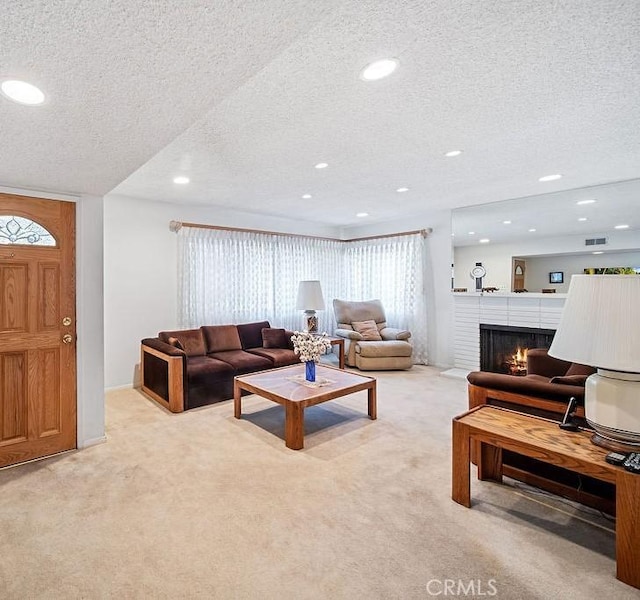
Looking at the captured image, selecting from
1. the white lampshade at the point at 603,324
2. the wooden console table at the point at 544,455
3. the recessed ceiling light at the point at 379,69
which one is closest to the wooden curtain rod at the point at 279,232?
the recessed ceiling light at the point at 379,69

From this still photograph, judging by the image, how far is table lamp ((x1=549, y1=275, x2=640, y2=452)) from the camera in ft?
5.02

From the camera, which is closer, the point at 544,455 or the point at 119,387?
the point at 544,455

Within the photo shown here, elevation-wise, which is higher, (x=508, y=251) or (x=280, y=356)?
(x=508, y=251)

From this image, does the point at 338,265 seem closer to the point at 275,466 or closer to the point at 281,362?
the point at 281,362

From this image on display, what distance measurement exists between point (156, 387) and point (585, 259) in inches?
202

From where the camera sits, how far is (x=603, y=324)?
1588 millimetres

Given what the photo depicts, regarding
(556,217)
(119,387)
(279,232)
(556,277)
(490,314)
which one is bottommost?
(119,387)

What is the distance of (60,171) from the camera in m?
2.36

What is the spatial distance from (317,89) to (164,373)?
122 inches

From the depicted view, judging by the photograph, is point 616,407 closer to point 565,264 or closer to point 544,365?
point 544,365

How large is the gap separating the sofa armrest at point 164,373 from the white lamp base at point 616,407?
10.8 feet

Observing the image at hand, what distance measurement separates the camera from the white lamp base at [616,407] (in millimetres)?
1600

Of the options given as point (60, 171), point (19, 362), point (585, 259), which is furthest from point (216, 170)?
point (585, 259)

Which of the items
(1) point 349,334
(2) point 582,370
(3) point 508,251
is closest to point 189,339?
(1) point 349,334
